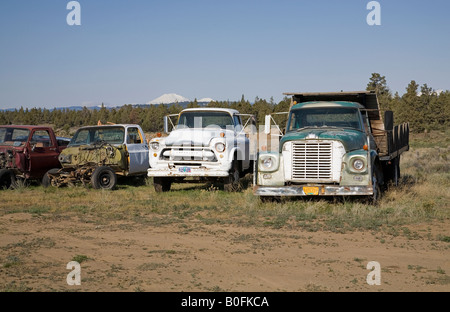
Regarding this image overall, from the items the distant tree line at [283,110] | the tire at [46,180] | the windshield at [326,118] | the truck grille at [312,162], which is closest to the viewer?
the truck grille at [312,162]

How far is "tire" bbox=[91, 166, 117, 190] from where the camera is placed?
50.3ft

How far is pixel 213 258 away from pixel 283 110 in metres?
65.6

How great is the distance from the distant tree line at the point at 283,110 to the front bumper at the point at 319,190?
98.5 feet

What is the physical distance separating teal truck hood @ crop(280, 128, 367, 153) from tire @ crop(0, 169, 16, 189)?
25.0 ft

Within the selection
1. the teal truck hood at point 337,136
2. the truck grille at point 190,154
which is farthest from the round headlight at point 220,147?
the teal truck hood at point 337,136

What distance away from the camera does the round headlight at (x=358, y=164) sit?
37.9 ft

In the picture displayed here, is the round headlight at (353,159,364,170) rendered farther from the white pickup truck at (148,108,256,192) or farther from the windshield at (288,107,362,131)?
the white pickup truck at (148,108,256,192)

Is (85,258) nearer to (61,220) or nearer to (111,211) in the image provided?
(61,220)

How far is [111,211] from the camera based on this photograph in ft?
38.9

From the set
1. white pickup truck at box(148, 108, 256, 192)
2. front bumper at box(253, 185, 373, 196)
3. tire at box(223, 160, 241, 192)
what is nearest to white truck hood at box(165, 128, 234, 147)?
white pickup truck at box(148, 108, 256, 192)

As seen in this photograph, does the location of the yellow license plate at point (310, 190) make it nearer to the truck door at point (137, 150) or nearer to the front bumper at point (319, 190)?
the front bumper at point (319, 190)
